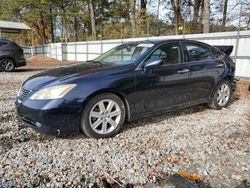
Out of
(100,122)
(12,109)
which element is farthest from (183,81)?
(12,109)

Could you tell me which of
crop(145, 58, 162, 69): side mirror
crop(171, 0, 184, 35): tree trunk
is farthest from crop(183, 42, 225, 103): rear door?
crop(171, 0, 184, 35): tree trunk

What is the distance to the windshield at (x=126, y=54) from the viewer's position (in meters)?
4.04

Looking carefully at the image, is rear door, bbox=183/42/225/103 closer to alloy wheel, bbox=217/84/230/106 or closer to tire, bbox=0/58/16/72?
alloy wheel, bbox=217/84/230/106

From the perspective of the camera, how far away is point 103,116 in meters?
3.54

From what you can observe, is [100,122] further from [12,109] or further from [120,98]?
[12,109]

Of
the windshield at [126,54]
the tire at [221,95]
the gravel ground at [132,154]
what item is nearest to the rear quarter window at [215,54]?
the tire at [221,95]

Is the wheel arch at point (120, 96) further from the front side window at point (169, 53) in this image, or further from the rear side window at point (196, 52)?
the rear side window at point (196, 52)

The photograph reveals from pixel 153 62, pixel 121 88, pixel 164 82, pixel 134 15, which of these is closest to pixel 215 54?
pixel 164 82

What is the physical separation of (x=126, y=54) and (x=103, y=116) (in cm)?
132

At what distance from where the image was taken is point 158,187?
A: 2.48 meters

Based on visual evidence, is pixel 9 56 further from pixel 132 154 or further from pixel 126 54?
pixel 132 154

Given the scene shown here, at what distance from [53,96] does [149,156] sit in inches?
57.6

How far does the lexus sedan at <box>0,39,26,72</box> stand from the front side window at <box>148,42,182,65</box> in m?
8.92

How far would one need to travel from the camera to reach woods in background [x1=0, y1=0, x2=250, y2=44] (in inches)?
614
